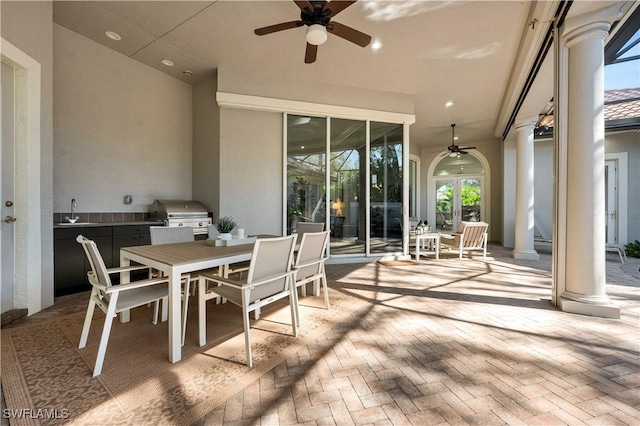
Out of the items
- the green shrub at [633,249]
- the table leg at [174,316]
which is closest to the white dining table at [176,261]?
the table leg at [174,316]

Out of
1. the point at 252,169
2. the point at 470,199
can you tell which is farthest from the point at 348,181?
the point at 470,199

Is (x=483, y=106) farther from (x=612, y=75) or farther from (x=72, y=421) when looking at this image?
(x=72, y=421)

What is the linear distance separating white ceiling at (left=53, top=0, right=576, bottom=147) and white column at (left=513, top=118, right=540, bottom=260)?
1.48 meters

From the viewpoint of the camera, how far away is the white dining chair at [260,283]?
1960 millimetres

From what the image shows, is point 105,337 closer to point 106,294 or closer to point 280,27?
point 106,294

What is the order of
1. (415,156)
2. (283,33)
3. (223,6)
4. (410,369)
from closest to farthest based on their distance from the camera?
(410,369), (223,6), (283,33), (415,156)

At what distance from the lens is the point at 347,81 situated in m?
5.23

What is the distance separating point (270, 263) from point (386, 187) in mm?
4290

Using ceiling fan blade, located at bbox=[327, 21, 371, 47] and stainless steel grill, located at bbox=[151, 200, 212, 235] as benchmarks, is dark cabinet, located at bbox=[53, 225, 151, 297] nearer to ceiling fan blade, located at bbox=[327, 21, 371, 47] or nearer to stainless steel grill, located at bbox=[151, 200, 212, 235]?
stainless steel grill, located at bbox=[151, 200, 212, 235]

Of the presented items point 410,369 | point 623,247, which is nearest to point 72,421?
point 410,369

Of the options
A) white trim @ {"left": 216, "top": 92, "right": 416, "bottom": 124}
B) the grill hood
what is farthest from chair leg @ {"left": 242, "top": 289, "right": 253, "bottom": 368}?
white trim @ {"left": 216, "top": 92, "right": 416, "bottom": 124}

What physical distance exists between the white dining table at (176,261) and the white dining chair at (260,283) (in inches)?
7.4

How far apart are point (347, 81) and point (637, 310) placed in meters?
5.23

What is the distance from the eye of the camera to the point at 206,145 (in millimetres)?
5047
